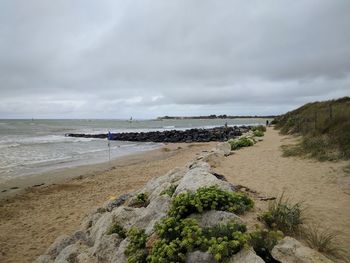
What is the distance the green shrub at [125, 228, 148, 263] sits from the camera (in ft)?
14.3

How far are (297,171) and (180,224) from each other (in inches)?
253

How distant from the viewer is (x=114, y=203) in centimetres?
788

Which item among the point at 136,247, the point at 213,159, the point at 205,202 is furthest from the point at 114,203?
the point at 213,159

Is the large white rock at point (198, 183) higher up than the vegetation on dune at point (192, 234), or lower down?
higher up

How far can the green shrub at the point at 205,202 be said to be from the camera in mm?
4828

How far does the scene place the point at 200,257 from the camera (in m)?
3.92

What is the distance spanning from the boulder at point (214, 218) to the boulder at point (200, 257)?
25.0 inches

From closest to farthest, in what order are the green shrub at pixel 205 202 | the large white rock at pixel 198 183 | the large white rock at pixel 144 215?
the green shrub at pixel 205 202 < the large white rock at pixel 144 215 < the large white rock at pixel 198 183

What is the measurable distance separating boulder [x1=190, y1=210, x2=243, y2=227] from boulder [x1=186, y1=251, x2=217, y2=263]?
0.63m

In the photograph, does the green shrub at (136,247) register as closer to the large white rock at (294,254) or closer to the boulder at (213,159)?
the large white rock at (294,254)

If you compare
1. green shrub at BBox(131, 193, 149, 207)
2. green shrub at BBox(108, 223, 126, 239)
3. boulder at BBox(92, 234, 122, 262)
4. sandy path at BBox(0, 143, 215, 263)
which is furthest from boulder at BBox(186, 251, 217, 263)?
sandy path at BBox(0, 143, 215, 263)

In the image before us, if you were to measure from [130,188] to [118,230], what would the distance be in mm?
6740

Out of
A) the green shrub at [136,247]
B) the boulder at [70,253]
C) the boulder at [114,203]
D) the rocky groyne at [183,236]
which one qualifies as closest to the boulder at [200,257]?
the rocky groyne at [183,236]

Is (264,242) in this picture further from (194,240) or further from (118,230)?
(118,230)
